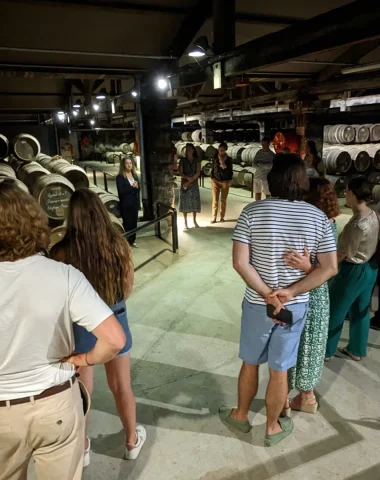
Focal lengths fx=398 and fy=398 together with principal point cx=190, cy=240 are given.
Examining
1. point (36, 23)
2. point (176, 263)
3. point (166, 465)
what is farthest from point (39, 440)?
point (36, 23)

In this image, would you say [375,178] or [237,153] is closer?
[375,178]

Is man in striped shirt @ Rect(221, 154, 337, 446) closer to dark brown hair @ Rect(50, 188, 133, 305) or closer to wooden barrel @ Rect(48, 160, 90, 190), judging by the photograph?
dark brown hair @ Rect(50, 188, 133, 305)

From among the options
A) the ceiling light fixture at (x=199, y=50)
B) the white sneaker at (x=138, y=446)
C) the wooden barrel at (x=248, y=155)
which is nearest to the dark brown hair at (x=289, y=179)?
the white sneaker at (x=138, y=446)

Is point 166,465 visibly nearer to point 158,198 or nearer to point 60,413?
point 60,413

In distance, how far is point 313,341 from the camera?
2.51 metres

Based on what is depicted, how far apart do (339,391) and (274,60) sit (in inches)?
116

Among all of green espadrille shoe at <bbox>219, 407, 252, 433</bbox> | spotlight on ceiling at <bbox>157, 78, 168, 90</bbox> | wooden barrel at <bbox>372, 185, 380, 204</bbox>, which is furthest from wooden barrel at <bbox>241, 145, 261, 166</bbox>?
green espadrille shoe at <bbox>219, 407, 252, 433</bbox>

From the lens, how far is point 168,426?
2.58 metres

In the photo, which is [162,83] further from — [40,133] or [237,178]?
[40,133]

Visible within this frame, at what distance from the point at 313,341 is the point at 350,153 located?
9750 millimetres

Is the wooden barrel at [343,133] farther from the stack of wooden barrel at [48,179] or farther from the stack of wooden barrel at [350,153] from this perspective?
the stack of wooden barrel at [48,179]

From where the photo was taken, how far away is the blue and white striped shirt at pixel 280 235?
207 cm

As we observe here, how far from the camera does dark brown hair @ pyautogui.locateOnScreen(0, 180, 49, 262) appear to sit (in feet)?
4.20

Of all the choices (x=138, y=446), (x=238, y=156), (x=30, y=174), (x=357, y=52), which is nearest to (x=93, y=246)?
(x=138, y=446)
